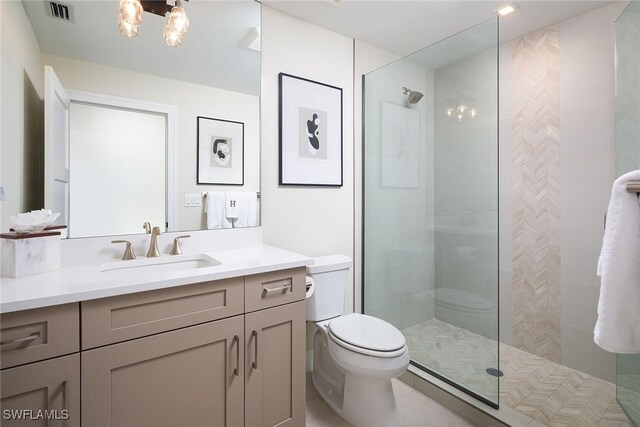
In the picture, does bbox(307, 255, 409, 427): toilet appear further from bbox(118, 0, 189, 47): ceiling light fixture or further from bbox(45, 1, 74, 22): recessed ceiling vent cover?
bbox(45, 1, 74, 22): recessed ceiling vent cover

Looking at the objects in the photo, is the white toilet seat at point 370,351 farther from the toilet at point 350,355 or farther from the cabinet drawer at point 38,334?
the cabinet drawer at point 38,334

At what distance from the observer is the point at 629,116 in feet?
5.47

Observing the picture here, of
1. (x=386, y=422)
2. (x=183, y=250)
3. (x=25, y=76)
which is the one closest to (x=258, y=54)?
(x=25, y=76)

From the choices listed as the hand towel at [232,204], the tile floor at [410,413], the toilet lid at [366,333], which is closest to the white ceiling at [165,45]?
the hand towel at [232,204]

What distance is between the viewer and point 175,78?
1.67 m

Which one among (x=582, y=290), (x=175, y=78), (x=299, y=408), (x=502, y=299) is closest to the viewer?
(x=299, y=408)

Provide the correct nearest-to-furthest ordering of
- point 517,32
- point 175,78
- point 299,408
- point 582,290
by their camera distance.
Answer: point 299,408, point 175,78, point 582,290, point 517,32

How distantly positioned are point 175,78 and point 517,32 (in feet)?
7.98

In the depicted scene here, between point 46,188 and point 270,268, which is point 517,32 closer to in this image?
point 270,268

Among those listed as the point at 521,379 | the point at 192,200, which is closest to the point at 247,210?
the point at 192,200

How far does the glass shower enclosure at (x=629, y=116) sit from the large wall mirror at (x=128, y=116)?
1980 mm

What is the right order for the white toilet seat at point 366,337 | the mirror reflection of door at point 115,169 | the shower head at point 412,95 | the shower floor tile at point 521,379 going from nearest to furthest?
the mirror reflection of door at point 115,169 < the white toilet seat at point 366,337 < the shower floor tile at point 521,379 < the shower head at point 412,95

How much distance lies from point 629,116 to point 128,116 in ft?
8.51

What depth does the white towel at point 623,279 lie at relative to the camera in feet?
3.19
